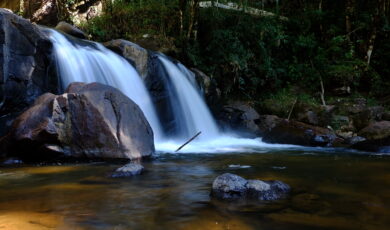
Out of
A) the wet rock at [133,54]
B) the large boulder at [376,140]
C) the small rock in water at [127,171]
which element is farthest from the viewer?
the wet rock at [133,54]

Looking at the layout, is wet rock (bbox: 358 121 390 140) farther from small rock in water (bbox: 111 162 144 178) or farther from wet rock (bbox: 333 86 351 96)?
small rock in water (bbox: 111 162 144 178)

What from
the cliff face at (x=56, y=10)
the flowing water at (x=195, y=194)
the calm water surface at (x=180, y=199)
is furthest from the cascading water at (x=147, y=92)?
the cliff face at (x=56, y=10)

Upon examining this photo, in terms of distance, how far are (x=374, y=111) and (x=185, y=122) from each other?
21.9ft

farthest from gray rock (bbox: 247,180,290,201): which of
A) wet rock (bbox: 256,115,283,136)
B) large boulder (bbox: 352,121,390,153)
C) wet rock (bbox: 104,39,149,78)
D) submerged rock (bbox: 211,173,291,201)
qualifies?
wet rock (bbox: 256,115,283,136)

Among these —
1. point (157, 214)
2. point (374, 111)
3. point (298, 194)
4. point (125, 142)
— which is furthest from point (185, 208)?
point (374, 111)

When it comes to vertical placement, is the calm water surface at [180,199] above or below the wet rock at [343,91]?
below

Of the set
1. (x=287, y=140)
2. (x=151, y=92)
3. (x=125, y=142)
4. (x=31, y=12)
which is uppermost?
(x=31, y=12)

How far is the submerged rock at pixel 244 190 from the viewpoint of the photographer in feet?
13.6

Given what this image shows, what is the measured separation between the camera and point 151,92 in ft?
→ 36.0

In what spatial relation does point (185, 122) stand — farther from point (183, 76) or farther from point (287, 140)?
point (287, 140)

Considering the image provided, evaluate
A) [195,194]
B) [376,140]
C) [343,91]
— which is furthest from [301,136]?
[195,194]

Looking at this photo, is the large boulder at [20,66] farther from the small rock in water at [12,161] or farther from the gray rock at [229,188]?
the gray rock at [229,188]

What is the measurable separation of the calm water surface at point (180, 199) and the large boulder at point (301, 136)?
3666mm

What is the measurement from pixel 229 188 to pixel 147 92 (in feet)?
22.8
